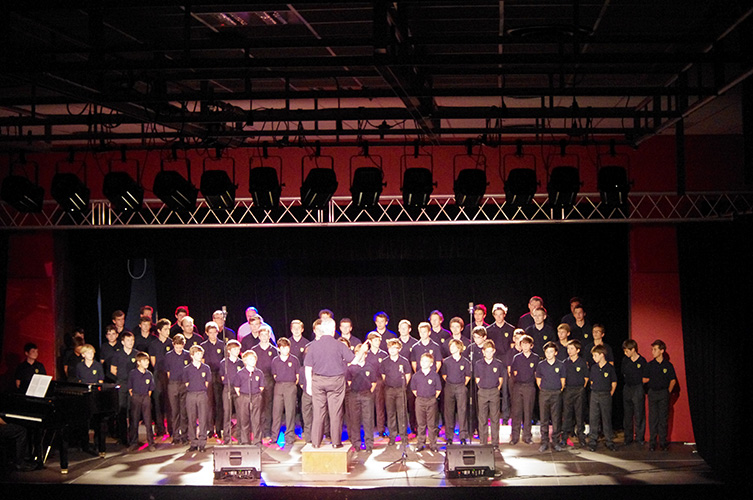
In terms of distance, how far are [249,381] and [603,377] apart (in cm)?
497

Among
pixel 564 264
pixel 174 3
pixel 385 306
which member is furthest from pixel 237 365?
pixel 174 3

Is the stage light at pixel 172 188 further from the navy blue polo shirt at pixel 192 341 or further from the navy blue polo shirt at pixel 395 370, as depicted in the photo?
the navy blue polo shirt at pixel 395 370

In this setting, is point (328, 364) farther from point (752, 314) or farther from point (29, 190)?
point (752, 314)

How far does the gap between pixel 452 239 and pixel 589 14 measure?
6.07 metres

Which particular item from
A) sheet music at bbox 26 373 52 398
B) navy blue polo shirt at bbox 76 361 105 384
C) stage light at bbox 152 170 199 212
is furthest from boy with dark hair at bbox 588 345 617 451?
sheet music at bbox 26 373 52 398

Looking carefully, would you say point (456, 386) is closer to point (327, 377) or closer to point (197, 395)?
point (327, 377)

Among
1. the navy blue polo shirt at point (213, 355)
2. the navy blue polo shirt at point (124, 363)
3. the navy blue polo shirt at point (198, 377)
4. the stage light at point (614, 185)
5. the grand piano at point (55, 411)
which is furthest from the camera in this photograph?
the navy blue polo shirt at point (213, 355)

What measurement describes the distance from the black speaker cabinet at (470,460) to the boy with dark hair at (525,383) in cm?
176

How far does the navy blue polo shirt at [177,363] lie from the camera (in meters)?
11.0

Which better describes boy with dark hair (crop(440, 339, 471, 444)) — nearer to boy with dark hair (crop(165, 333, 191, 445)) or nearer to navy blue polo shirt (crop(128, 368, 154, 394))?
boy with dark hair (crop(165, 333, 191, 445))

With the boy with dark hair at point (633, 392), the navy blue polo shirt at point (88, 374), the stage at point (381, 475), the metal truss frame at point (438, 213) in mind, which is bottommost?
the stage at point (381, 475)

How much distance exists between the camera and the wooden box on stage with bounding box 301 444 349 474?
957cm

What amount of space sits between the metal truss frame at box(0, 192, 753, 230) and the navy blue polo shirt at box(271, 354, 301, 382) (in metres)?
1.94

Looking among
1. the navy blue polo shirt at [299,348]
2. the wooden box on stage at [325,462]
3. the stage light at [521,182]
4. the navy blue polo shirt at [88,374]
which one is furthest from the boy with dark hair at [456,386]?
the navy blue polo shirt at [88,374]
